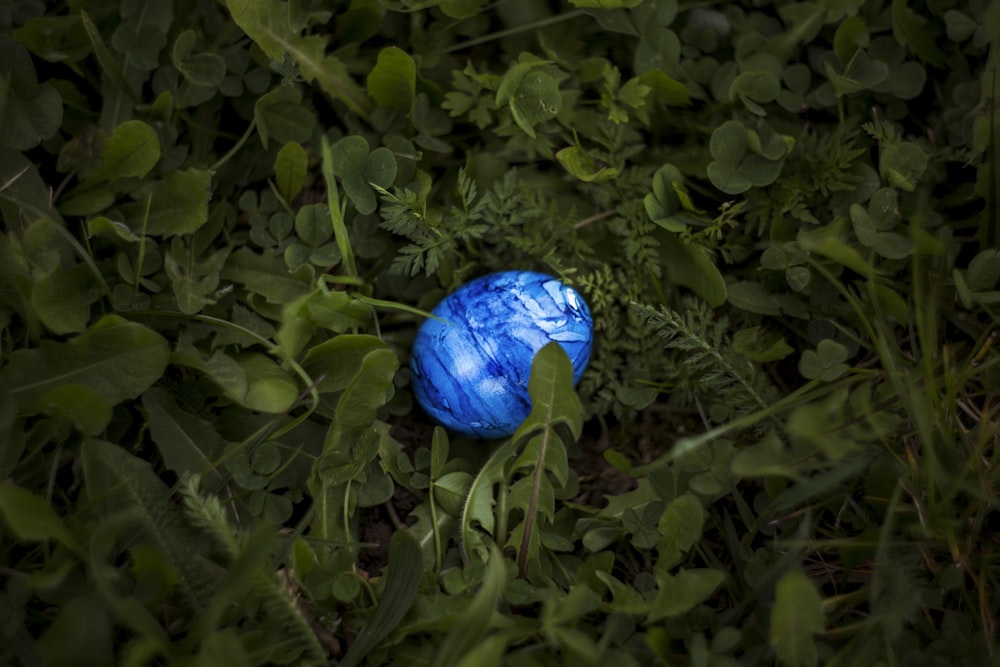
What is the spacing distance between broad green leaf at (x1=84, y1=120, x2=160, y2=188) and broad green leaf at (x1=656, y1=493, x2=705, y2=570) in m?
1.55

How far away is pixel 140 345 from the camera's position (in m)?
1.88

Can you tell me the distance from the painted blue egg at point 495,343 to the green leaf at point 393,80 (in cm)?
56

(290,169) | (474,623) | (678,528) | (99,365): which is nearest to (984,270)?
(678,528)

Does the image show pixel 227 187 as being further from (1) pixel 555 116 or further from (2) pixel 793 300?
(2) pixel 793 300

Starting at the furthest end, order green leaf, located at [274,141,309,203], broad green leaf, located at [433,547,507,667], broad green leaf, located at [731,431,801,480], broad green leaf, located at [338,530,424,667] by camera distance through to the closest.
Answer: green leaf, located at [274,141,309,203]
broad green leaf, located at [338,530,424,667]
broad green leaf, located at [731,431,801,480]
broad green leaf, located at [433,547,507,667]

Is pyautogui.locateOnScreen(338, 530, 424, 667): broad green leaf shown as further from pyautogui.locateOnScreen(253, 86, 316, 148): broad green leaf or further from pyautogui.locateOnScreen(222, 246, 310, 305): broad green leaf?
pyautogui.locateOnScreen(253, 86, 316, 148): broad green leaf

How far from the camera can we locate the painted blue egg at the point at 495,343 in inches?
75.7

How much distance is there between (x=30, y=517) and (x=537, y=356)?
3.64 feet

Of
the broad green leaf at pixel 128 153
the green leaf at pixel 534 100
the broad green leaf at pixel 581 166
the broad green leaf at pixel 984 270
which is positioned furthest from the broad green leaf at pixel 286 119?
the broad green leaf at pixel 984 270

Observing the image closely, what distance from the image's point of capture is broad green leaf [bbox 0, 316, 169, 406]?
6.12 feet

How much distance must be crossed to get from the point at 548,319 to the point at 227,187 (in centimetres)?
101

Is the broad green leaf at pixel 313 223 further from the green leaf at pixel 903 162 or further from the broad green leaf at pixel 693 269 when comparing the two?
the green leaf at pixel 903 162

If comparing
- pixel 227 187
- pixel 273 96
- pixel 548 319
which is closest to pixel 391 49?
pixel 273 96

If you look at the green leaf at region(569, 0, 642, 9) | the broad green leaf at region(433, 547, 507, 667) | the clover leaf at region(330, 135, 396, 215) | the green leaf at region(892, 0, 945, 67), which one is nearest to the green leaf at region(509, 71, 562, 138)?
the green leaf at region(569, 0, 642, 9)
